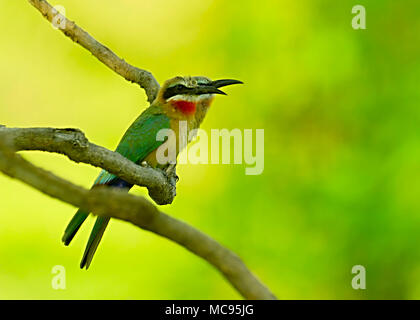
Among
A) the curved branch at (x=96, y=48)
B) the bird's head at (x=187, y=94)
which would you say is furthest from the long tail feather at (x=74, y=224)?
the bird's head at (x=187, y=94)

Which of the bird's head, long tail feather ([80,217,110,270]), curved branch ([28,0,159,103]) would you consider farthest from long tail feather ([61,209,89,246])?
the bird's head

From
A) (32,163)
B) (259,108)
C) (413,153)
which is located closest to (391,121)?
(413,153)

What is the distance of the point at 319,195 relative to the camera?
18.0ft

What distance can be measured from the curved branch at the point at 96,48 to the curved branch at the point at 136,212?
82.8 inches

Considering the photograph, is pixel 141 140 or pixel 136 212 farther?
pixel 141 140

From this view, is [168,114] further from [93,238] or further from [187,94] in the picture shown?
[93,238]

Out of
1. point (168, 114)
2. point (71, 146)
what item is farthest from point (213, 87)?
point (71, 146)

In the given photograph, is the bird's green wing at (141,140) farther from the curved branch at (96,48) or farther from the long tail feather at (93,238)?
the long tail feather at (93,238)

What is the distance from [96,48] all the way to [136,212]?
2.40 metres

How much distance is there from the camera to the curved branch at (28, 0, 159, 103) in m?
3.46

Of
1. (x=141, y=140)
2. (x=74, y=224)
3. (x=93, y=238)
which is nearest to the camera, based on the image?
(x=74, y=224)

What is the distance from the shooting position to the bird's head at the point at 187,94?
4289mm

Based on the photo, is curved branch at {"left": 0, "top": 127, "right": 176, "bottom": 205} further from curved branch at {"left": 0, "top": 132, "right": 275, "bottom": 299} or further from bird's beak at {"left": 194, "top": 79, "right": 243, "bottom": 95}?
bird's beak at {"left": 194, "top": 79, "right": 243, "bottom": 95}

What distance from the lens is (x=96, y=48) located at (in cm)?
366
